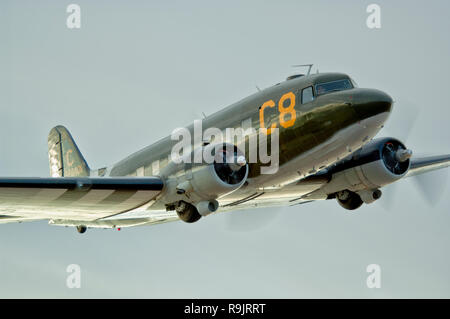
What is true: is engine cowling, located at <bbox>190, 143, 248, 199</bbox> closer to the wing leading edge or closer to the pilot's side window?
the wing leading edge

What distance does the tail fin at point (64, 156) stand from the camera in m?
27.4

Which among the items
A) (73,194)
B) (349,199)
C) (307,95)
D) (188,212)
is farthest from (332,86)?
(73,194)

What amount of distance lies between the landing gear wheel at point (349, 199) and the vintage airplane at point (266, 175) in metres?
0.03

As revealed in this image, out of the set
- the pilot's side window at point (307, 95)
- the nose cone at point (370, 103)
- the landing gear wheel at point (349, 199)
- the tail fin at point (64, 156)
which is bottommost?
the landing gear wheel at point (349, 199)

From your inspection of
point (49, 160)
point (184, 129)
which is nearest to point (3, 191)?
point (184, 129)

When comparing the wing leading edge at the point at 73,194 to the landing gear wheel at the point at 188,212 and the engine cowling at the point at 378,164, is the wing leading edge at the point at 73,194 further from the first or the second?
the engine cowling at the point at 378,164

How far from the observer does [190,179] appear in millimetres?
16625

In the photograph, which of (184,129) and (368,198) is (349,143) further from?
(184,129)

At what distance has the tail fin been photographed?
2744 centimetres

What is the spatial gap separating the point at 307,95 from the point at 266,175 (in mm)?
2505

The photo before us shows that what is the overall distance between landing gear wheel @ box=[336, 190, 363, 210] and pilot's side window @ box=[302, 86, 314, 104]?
184 inches

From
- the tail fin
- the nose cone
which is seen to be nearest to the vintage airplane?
the nose cone

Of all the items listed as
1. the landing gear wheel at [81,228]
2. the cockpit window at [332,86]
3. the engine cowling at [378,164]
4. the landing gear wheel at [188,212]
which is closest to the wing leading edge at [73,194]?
the landing gear wheel at [188,212]

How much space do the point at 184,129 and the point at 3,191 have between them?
6.33m
